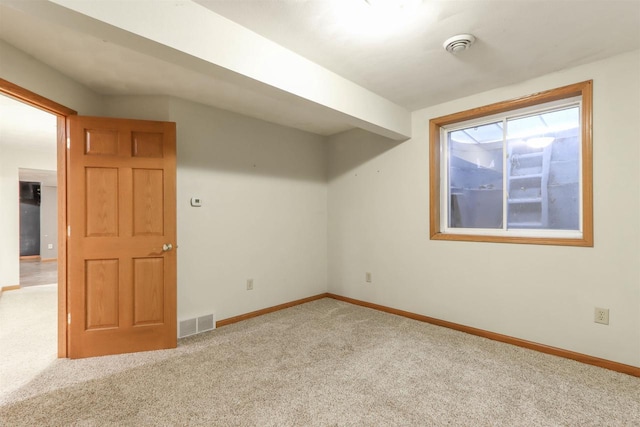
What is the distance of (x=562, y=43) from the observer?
2.11 m

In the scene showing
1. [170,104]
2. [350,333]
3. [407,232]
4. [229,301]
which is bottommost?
[350,333]

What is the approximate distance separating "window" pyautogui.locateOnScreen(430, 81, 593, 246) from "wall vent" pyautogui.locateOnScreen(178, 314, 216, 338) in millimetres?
2567

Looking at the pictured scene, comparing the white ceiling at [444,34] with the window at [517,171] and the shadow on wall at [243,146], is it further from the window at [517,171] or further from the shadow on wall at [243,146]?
the shadow on wall at [243,146]

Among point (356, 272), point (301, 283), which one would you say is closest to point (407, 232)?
point (356, 272)

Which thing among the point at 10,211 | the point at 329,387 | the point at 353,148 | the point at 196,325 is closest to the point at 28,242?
the point at 10,211

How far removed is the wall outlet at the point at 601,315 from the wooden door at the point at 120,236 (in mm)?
3525

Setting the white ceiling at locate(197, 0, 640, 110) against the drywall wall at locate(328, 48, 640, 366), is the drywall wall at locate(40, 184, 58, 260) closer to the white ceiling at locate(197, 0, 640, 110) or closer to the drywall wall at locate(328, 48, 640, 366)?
the drywall wall at locate(328, 48, 640, 366)

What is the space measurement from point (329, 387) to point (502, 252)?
201 centimetres

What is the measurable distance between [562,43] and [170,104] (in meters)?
3.28

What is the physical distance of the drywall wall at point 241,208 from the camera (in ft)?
10.0

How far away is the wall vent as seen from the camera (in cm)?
295

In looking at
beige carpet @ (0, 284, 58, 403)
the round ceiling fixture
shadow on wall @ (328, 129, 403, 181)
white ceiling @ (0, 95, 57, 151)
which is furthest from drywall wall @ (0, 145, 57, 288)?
the round ceiling fixture

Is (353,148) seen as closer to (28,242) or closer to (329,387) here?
(329,387)

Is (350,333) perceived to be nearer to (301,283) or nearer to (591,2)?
(301,283)
